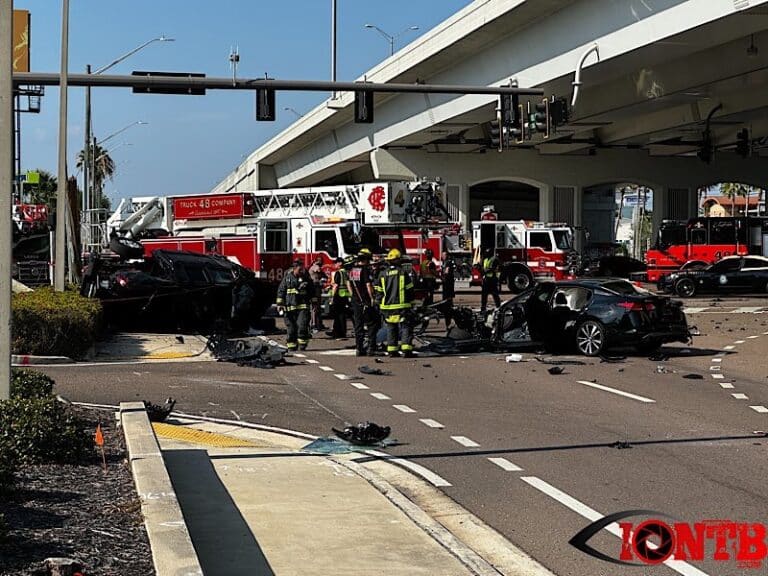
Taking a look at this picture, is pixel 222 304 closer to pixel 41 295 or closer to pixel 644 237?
pixel 41 295

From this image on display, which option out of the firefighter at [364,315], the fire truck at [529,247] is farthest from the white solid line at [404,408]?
the fire truck at [529,247]

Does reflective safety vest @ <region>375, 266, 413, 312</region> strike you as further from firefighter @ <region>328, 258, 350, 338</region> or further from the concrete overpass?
the concrete overpass

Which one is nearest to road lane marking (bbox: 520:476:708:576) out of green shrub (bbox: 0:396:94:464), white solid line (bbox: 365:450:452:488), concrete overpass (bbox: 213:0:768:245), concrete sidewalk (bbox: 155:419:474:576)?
white solid line (bbox: 365:450:452:488)

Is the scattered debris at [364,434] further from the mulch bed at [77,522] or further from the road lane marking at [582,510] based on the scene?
the mulch bed at [77,522]

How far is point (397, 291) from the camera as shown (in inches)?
784

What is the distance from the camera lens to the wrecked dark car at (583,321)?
1919cm

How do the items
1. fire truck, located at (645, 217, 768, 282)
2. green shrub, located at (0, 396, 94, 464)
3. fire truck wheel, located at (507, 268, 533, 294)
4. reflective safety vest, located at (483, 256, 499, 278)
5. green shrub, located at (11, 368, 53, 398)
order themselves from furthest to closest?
fire truck, located at (645, 217, 768, 282)
fire truck wheel, located at (507, 268, 533, 294)
reflective safety vest, located at (483, 256, 499, 278)
green shrub, located at (11, 368, 53, 398)
green shrub, located at (0, 396, 94, 464)

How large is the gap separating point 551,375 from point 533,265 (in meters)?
26.5

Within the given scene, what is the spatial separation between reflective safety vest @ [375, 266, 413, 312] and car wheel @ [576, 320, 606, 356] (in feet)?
10.1

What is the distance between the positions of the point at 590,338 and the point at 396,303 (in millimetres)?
3478

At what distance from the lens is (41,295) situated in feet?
67.5

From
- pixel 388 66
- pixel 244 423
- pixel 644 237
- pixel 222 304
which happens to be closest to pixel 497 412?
pixel 244 423

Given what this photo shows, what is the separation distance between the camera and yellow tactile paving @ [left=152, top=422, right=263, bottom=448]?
1115 centimetres

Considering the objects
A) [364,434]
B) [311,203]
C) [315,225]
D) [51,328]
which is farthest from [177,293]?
[364,434]
